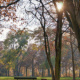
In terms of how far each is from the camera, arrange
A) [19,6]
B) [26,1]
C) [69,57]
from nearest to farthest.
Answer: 1. [19,6]
2. [26,1]
3. [69,57]

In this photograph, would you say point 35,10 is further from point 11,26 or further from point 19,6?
point 11,26

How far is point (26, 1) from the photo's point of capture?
10.3 meters

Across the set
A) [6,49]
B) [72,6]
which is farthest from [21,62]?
[72,6]

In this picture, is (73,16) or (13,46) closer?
(73,16)

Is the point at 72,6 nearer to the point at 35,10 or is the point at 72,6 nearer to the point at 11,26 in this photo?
the point at 35,10

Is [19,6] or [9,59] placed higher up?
[19,6]

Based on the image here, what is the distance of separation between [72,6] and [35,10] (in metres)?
5.47

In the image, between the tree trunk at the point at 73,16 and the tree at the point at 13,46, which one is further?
the tree at the point at 13,46

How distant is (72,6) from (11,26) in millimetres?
8917

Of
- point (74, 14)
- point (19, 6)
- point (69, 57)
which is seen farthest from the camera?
point (69, 57)

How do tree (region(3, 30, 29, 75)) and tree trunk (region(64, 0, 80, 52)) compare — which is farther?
tree (region(3, 30, 29, 75))

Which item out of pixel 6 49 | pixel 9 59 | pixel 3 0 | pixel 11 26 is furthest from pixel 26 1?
pixel 6 49

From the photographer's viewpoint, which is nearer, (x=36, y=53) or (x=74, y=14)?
(x=74, y=14)

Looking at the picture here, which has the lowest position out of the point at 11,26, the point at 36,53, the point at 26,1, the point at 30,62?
the point at 30,62
